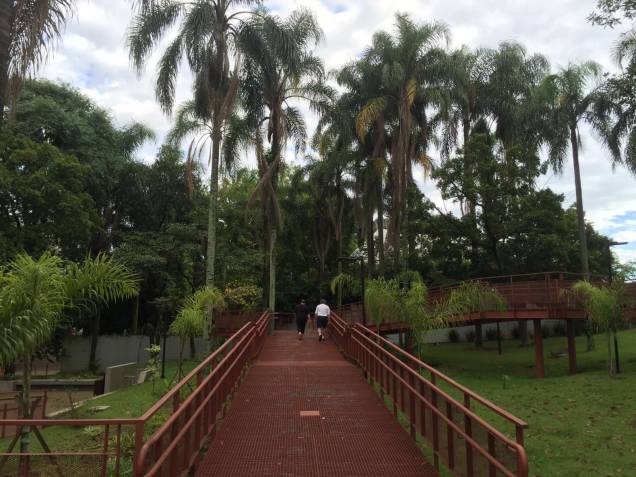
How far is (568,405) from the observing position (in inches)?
484

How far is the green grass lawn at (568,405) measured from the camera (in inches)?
316

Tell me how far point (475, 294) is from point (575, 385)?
3706 millimetres

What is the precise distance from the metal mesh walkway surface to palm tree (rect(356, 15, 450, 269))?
1669 cm

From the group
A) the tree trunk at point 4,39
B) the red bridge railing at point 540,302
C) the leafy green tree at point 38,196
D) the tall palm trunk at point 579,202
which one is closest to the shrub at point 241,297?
the leafy green tree at point 38,196

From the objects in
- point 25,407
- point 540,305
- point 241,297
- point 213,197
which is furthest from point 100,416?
point 241,297

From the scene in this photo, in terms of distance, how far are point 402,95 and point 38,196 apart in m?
17.9

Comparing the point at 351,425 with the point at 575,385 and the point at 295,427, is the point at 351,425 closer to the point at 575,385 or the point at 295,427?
the point at 295,427

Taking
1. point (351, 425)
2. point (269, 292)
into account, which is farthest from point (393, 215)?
point (351, 425)

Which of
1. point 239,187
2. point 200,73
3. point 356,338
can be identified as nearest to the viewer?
point 356,338

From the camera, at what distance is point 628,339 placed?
26.6 m

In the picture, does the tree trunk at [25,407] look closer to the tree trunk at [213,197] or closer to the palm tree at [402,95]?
the tree trunk at [213,197]

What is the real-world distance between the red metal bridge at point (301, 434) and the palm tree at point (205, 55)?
34.9ft

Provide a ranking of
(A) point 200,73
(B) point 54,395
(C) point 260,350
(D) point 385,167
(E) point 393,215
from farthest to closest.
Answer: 1. (D) point 385,167
2. (E) point 393,215
3. (B) point 54,395
4. (A) point 200,73
5. (C) point 260,350

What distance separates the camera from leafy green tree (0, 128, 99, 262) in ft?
76.6
